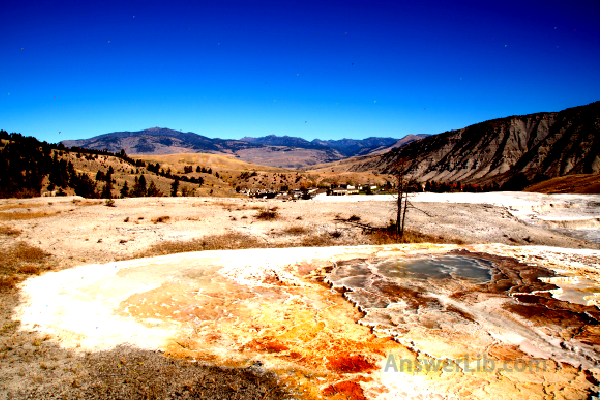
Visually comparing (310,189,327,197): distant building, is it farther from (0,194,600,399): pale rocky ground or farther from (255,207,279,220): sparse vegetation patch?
(0,194,600,399): pale rocky ground

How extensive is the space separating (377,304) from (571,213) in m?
26.4

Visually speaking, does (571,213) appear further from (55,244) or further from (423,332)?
(55,244)

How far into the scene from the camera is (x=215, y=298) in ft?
35.9

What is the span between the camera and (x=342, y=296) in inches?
438

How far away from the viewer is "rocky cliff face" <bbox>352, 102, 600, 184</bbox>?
2651 inches

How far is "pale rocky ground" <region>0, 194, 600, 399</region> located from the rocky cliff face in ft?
141

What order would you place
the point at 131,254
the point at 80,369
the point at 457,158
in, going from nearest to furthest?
1. the point at 80,369
2. the point at 131,254
3. the point at 457,158

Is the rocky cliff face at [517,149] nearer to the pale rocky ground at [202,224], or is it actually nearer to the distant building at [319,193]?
the distant building at [319,193]

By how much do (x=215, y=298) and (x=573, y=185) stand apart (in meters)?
42.4

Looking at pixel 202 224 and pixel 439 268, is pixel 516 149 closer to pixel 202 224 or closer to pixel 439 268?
pixel 439 268

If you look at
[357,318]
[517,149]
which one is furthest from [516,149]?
[357,318]

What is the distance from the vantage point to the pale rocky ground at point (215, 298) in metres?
6.63

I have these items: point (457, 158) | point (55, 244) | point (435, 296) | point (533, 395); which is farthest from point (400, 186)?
point (457, 158)

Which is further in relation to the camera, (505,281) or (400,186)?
(400,186)
